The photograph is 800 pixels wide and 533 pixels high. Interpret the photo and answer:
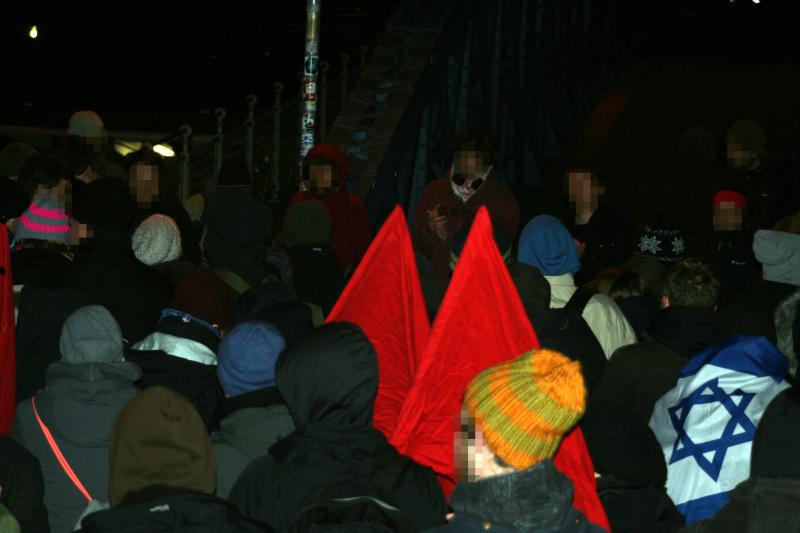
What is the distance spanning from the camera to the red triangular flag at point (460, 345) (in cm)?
421

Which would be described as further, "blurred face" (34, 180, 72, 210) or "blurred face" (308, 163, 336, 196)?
"blurred face" (308, 163, 336, 196)

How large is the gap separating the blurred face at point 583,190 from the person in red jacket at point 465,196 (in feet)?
1.91

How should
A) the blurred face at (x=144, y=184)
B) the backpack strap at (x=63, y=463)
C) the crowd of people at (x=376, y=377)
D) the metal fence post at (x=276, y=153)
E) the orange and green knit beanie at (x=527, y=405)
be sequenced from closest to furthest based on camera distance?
the orange and green knit beanie at (x=527, y=405)
the crowd of people at (x=376, y=377)
the backpack strap at (x=63, y=463)
the blurred face at (x=144, y=184)
the metal fence post at (x=276, y=153)

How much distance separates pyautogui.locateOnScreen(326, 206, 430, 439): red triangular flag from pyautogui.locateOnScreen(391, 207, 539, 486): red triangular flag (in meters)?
0.51

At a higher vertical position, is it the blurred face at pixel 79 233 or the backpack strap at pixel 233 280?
the blurred face at pixel 79 233

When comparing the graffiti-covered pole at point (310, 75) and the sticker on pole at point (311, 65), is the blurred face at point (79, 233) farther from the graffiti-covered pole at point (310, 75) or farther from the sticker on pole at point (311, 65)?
the sticker on pole at point (311, 65)

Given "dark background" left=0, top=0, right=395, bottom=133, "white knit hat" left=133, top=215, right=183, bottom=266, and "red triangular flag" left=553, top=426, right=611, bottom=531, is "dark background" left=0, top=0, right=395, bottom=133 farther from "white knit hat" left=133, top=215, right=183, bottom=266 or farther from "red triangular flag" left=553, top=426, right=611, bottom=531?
"red triangular flag" left=553, top=426, right=611, bottom=531

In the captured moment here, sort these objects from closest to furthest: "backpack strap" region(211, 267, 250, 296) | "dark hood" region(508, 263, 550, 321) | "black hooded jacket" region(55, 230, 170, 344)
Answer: "dark hood" region(508, 263, 550, 321), "black hooded jacket" region(55, 230, 170, 344), "backpack strap" region(211, 267, 250, 296)

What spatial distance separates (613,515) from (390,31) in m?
9.27

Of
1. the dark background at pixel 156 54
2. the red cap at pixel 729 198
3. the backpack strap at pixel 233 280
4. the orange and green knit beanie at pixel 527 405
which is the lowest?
the orange and green knit beanie at pixel 527 405

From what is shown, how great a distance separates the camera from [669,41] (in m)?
24.9

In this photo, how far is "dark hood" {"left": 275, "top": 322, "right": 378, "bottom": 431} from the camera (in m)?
3.66

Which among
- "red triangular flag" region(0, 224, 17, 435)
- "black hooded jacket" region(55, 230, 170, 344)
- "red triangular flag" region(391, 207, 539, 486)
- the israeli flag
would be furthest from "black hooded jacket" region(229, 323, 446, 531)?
"black hooded jacket" region(55, 230, 170, 344)

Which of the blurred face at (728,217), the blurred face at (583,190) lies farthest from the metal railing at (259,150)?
the blurred face at (728,217)
